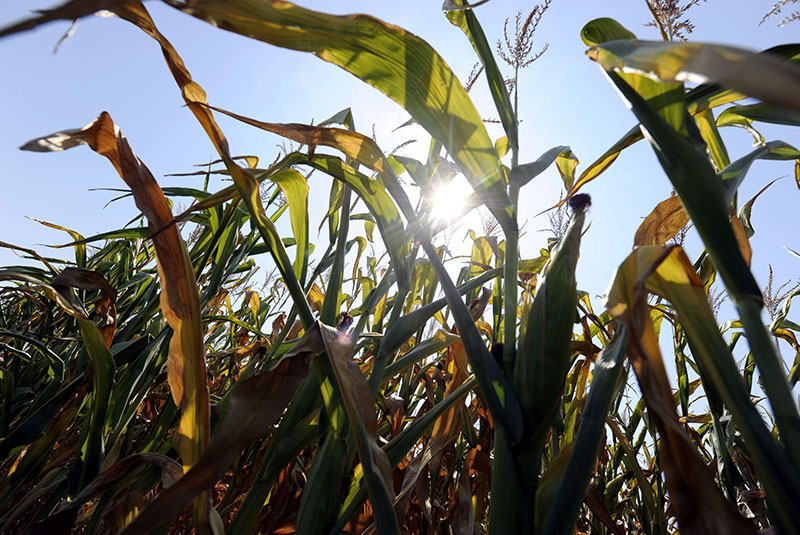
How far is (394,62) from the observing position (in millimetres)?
372

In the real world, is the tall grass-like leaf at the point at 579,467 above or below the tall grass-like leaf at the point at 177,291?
below

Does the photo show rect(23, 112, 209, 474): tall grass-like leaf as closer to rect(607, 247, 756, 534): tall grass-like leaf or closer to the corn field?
the corn field

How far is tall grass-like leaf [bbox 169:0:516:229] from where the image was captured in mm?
319

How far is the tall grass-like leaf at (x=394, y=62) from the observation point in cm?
32

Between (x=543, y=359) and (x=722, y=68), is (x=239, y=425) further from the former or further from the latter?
(x=722, y=68)

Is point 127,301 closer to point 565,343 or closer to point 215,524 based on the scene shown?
point 215,524

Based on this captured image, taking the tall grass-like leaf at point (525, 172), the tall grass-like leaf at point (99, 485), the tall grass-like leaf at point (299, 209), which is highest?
the tall grass-like leaf at point (299, 209)

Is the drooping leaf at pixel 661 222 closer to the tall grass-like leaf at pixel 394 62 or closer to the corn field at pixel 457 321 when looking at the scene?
the corn field at pixel 457 321

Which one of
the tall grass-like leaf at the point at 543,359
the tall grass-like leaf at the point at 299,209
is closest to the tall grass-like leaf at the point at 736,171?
the tall grass-like leaf at the point at 543,359

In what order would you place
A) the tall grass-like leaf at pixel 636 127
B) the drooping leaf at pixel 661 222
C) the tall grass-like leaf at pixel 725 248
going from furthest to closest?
the drooping leaf at pixel 661 222 → the tall grass-like leaf at pixel 636 127 → the tall grass-like leaf at pixel 725 248

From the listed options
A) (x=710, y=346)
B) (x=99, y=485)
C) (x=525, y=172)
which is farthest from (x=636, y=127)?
(x=99, y=485)

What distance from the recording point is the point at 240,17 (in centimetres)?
31

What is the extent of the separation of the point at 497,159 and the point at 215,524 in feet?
1.40

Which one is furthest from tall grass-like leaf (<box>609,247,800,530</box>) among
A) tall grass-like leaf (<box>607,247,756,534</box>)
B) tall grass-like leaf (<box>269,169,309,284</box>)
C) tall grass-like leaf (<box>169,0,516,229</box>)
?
tall grass-like leaf (<box>269,169,309,284</box>)
